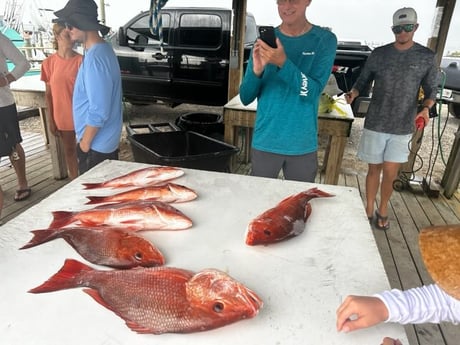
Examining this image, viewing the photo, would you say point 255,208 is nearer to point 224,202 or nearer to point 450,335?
point 224,202

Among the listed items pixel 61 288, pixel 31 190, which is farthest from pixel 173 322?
pixel 31 190

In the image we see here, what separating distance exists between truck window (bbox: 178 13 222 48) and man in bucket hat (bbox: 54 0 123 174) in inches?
162

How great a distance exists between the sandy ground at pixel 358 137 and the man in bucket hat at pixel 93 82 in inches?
116

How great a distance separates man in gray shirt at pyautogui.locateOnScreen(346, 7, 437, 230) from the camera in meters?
2.66

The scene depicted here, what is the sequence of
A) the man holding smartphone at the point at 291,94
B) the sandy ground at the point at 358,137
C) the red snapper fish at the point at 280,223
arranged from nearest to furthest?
1. the red snapper fish at the point at 280,223
2. the man holding smartphone at the point at 291,94
3. the sandy ground at the point at 358,137

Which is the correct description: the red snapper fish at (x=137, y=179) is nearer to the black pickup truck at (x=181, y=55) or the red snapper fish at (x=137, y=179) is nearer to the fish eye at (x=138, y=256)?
the fish eye at (x=138, y=256)

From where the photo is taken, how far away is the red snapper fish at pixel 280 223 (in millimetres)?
1141

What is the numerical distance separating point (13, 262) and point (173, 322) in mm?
561

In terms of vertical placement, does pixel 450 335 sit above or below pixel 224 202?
below

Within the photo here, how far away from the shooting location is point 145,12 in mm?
6281

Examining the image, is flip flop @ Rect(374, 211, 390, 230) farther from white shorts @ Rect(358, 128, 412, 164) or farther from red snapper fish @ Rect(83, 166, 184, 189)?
red snapper fish @ Rect(83, 166, 184, 189)

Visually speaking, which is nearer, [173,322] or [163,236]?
[173,322]

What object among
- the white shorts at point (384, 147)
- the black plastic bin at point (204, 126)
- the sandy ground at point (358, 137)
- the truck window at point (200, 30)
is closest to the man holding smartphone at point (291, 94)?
the white shorts at point (384, 147)

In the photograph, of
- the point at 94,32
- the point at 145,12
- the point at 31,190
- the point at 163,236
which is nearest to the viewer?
the point at 163,236
